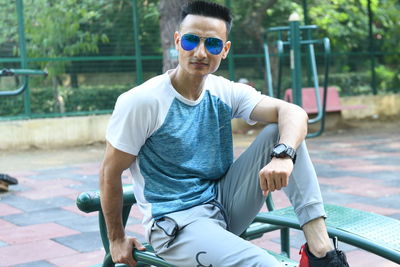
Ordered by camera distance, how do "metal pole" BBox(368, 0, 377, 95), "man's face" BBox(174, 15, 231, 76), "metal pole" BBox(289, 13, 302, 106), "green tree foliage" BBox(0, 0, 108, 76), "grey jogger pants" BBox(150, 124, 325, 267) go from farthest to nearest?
"metal pole" BBox(368, 0, 377, 95)
"green tree foliage" BBox(0, 0, 108, 76)
"metal pole" BBox(289, 13, 302, 106)
"man's face" BBox(174, 15, 231, 76)
"grey jogger pants" BBox(150, 124, 325, 267)

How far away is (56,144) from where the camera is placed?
9.41 meters

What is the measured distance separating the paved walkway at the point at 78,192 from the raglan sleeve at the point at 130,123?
153 centimetres

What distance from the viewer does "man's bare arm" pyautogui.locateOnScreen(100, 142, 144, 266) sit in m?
2.34

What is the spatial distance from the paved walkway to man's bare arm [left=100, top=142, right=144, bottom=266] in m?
1.27

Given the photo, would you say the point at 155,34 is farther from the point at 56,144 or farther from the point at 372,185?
the point at 372,185

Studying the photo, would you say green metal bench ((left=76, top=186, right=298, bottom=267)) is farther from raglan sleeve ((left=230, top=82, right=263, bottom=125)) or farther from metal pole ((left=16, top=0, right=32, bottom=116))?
metal pole ((left=16, top=0, right=32, bottom=116))

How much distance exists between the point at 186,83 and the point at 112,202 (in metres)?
0.52

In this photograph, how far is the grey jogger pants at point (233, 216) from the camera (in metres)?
2.18

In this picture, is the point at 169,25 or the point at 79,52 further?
the point at 79,52

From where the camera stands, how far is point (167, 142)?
2387 mm

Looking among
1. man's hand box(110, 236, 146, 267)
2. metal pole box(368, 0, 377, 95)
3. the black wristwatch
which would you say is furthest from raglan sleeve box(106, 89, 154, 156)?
metal pole box(368, 0, 377, 95)

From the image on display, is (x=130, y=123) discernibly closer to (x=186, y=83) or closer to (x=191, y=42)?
(x=186, y=83)

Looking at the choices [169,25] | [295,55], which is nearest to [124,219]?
[295,55]

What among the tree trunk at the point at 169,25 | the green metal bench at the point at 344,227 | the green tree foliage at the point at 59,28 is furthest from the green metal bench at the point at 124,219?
the green tree foliage at the point at 59,28
